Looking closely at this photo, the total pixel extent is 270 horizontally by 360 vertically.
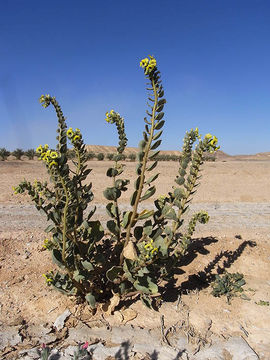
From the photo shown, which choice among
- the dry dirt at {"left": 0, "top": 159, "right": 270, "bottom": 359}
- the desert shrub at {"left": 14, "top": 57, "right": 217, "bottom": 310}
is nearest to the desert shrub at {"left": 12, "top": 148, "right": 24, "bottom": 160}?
the dry dirt at {"left": 0, "top": 159, "right": 270, "bottom": 359}

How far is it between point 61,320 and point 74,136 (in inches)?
81.9

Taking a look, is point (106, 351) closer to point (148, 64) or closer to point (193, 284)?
point (193, 284)

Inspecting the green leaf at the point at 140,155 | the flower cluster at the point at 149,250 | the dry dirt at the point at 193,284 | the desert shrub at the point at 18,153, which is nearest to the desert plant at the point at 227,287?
the dry dirt at the point at 193,284

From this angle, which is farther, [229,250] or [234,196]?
[234,196]

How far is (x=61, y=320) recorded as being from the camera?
321cm

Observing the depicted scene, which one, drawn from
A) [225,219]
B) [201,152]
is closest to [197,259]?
[201,152]

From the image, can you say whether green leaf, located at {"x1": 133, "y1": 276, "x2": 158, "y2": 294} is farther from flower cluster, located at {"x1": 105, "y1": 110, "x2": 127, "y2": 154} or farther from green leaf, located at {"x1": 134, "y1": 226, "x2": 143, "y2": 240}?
flower cluster, located at {"x1": 105, "y1": 110, "x2": 127, "y2": 154}

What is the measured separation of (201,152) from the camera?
2.96 metres

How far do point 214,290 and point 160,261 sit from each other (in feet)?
3.95

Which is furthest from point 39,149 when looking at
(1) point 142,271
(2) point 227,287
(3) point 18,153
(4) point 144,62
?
(3) point 18,153

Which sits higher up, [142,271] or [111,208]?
[111,208]

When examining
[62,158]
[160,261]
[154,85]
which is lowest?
[160,261]

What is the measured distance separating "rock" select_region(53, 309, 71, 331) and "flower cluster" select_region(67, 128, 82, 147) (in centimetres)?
198

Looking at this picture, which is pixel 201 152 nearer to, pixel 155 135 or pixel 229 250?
pixel 155 135
